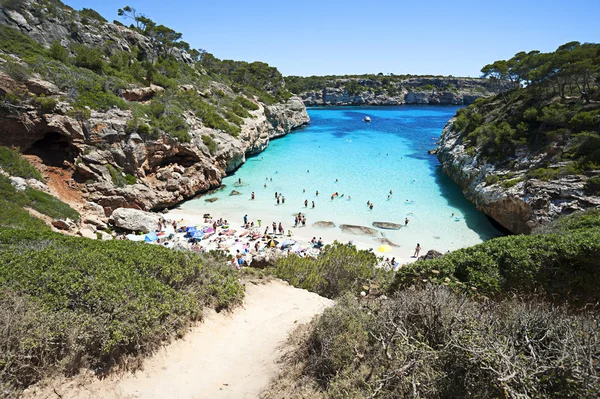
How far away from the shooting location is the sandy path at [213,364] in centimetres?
559

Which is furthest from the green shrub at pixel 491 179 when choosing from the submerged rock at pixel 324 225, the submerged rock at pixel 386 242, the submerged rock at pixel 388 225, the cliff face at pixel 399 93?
the cliff face at pixel 399 93

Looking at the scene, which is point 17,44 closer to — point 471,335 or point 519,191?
point 471,335

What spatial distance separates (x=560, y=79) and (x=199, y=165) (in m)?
33.8

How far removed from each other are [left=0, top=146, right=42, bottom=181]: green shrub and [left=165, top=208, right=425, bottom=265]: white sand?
8250mm

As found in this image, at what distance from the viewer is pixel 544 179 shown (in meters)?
18.8

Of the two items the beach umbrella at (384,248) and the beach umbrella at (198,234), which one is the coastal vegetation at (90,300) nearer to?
the beach umbrella at (198,234)

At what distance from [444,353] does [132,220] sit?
64.2ft

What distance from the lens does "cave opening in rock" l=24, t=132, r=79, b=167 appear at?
20.4m

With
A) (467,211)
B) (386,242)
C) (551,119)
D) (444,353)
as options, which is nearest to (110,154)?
(386,242)

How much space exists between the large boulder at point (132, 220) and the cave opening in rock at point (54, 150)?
5.74 meters

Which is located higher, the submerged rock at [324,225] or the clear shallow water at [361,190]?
the clear shallow water at [361,190]

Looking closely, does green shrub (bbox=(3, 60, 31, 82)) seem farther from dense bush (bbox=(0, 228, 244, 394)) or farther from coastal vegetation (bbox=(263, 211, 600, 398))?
coastal vegetation (bbox=(263, 211, 600, 398))

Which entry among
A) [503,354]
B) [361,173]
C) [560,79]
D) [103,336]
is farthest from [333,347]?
[560,79]

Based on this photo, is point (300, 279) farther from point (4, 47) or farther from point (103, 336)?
point (4, 47)
